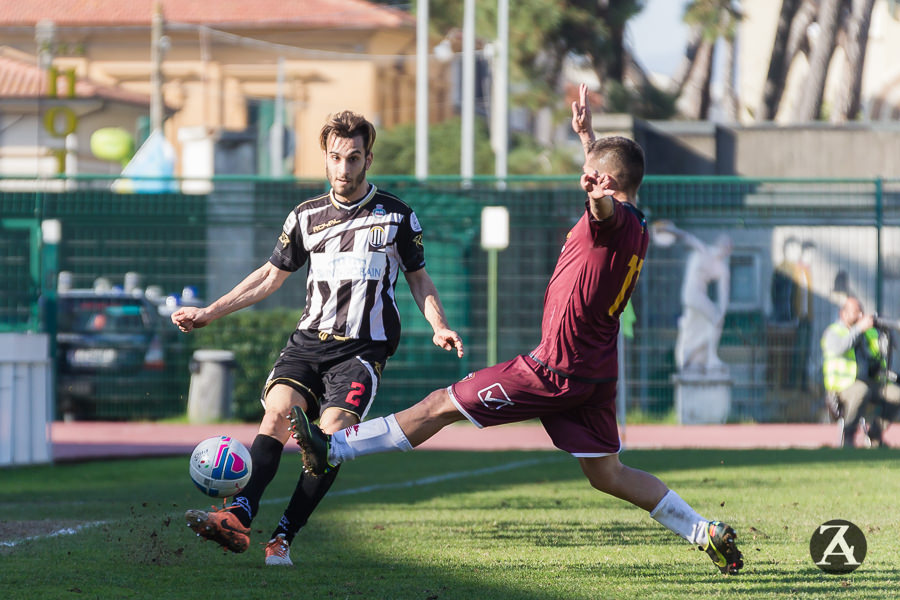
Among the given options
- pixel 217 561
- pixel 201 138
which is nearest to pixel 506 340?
pixel 217 561

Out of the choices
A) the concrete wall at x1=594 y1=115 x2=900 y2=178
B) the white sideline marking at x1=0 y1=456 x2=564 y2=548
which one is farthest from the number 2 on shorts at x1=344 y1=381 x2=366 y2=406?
the concrete wall at x1=594 y1=115 x2=900 y2=178

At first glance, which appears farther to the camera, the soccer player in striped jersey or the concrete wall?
the concrete wall

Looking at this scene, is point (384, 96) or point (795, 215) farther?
point (384, 96)

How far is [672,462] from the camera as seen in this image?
12328 mm

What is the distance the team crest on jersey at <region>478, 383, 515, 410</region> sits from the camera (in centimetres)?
582

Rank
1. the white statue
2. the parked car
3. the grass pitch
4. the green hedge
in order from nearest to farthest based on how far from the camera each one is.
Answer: the grass pitch → the white statue → the parked car → the green hedge

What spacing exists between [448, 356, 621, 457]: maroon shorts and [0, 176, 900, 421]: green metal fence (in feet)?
36.0

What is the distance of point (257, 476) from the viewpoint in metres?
6.34

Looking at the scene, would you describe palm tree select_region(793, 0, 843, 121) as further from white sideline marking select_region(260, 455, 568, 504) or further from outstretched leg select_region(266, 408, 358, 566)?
outstretched leg select_region(266, 408, 358, 566)

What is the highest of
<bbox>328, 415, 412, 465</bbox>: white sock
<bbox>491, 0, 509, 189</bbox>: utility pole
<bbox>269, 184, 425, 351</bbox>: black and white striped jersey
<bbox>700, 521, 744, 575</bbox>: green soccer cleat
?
<bbox>491, 0, 509, 189</bbox>: utility pole

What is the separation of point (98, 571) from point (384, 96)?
4793 cm

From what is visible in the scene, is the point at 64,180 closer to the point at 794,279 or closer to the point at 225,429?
the point at 225,429

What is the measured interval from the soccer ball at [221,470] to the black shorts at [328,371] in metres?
0.34

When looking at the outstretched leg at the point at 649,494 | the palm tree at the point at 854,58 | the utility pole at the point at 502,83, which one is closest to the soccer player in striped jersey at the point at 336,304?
the outstretched leg at the point at 649,494
